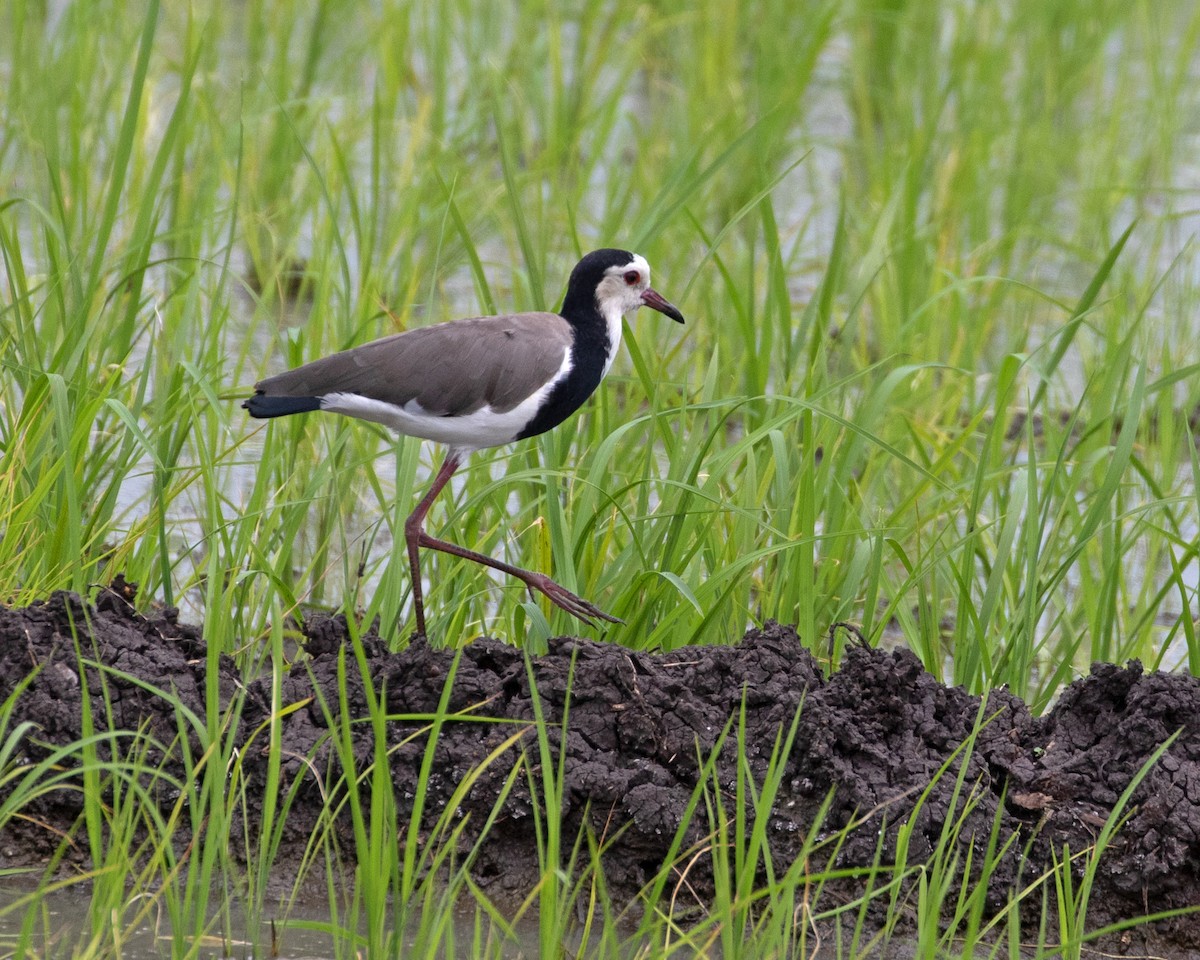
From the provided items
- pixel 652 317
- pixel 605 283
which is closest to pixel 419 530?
pixel 605 283

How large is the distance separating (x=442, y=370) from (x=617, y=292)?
508mm

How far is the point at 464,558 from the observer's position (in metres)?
3.84

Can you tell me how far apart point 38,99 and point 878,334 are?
116 inches

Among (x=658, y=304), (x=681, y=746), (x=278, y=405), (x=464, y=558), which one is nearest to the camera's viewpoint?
(x=681, y=746)

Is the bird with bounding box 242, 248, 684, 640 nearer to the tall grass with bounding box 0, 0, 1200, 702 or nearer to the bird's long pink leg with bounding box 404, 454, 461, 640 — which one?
the bird's long pink leg with bounding box 404, 454, 461, 640

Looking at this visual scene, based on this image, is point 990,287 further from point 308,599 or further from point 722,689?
point 722,689

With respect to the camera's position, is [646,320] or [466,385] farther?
[646,320]

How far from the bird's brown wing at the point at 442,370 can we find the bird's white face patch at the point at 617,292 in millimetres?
194

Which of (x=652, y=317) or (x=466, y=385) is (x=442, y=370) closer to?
(x=466, y=385)

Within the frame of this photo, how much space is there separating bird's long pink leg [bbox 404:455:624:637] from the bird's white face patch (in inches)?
18.1

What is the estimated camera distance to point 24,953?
2.33 metres

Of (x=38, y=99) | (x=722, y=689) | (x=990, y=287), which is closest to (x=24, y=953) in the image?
(x=722, y=689)

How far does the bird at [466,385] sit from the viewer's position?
3576 mm

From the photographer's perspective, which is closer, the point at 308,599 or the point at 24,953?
the point at 24,953
